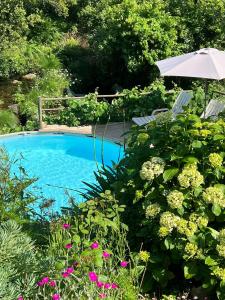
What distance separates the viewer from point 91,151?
35.8ft

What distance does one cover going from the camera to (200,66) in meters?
7.89

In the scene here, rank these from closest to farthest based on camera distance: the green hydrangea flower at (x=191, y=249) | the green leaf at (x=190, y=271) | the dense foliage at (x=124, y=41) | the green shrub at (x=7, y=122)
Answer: the green hydrangea flower at (x=191, y=249) → the green leaf at (x=190, y=271) → the green shrub at (x=7, y=122) → the dense foliage at (x=124, y=41)

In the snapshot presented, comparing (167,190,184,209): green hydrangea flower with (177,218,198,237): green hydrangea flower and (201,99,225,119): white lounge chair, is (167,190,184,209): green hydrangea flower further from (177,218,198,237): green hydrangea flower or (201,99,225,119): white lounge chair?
(201,99,225,119): white lounge chair

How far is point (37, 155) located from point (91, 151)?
1.27m

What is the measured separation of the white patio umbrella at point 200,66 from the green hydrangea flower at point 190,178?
485 centimetres

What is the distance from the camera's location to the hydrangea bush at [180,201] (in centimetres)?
297

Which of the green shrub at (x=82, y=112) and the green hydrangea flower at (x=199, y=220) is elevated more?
the green shrub at (x=82, y=112)

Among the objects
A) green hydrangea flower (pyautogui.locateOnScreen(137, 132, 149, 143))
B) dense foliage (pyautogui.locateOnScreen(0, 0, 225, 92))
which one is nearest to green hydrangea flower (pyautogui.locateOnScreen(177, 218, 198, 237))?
green hydrangea flower (pyautogui.locateOnScreen(137, 132, 149, 143))

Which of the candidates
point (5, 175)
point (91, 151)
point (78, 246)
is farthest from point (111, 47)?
point (78, 246)

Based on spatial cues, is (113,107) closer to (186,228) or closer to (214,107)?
(214,107)

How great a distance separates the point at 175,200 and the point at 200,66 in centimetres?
534

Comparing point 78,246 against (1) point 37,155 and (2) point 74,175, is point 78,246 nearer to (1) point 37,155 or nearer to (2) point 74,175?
(2) point 74,175

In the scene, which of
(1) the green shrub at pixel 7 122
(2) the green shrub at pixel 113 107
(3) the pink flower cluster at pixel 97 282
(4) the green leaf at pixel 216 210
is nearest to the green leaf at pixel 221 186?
(4) the green leaf at pixel 216 210

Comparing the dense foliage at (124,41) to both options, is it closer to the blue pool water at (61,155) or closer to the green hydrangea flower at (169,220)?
the blue pool water at (61,155)
